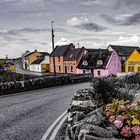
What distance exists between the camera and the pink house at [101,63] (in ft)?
258

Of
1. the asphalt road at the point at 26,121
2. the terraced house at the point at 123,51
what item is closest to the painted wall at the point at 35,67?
the terraced house at the point at 123,51

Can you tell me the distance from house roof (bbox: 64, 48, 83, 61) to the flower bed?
77.8 m

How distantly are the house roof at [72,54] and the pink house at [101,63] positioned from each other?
2120mm

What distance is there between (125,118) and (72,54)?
267 ft

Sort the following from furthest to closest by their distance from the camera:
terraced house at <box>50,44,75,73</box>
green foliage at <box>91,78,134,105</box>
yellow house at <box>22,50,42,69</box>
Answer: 1. yellow house at <box>22,50,42,69</box>
2. terraced house at <box>50,44,75,73</box>
3. green foliage at <box>91,78,134,105</box>

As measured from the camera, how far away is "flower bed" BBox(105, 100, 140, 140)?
21.9 ft

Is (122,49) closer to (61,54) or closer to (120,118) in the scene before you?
(61,54)

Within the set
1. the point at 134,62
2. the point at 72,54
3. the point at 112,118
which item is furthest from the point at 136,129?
the point at 72,54

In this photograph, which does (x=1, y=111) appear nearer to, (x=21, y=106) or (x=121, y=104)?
(x=21, y=106)

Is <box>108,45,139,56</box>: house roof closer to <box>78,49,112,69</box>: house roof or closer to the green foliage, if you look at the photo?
<box>78,49,112,69</box>: house roof

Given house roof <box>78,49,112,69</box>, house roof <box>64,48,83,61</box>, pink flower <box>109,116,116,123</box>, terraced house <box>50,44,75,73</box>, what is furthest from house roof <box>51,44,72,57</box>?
pink flower <box>109,116,116,123</box>

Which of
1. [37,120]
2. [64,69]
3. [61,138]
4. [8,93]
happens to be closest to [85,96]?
[37,120]

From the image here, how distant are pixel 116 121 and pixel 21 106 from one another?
9.94 meters

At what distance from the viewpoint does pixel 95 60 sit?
269 ft
